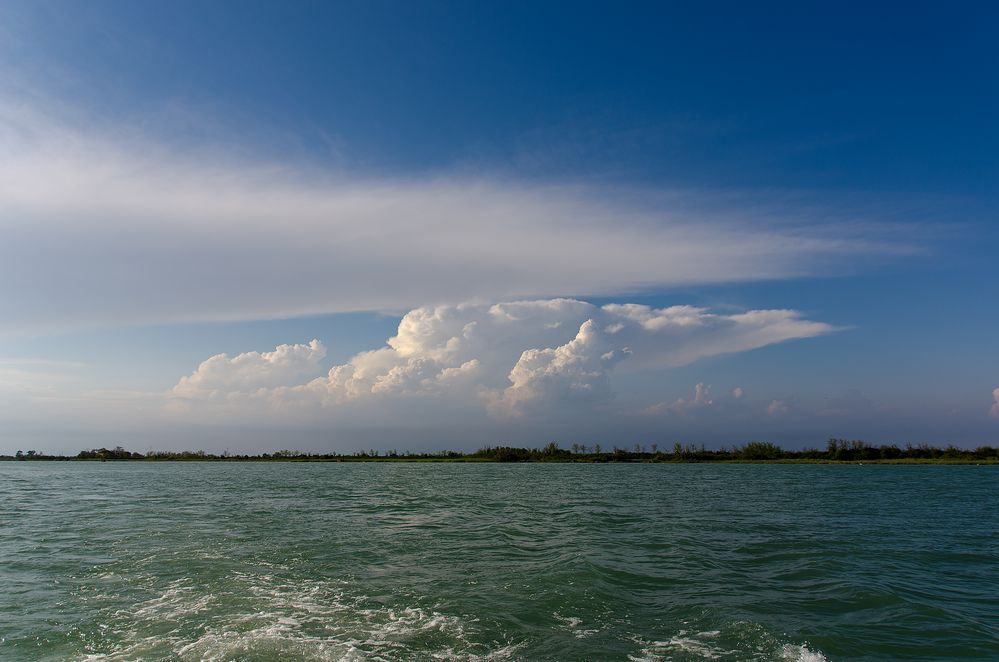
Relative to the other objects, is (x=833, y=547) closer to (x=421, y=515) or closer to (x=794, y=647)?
(x=794, y=647)

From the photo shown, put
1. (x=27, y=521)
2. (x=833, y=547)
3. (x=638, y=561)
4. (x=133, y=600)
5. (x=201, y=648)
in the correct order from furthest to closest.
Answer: (x=27, y=521)
(x=833, y=547)
(x=638, y=561)
(x=133, y=600)
(x=201, y=648)

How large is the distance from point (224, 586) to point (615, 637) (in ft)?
40.5

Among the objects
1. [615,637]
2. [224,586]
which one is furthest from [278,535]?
[615,637]

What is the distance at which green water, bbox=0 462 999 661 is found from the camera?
44.3 ft

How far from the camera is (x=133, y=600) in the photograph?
16.8 m

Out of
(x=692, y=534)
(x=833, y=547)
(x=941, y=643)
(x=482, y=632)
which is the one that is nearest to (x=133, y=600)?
(x=482, y=632)

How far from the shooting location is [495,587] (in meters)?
18.3

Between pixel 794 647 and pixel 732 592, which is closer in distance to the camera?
pixel 794 647

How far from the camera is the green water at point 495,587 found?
13.5 m

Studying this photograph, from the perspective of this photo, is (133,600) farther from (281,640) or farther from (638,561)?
(638,561)

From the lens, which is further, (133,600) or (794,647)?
(133,600)

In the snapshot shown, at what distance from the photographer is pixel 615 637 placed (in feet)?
45.6

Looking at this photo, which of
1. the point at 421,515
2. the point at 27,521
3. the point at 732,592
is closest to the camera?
the point at 732,592

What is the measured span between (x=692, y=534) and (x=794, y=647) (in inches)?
656
